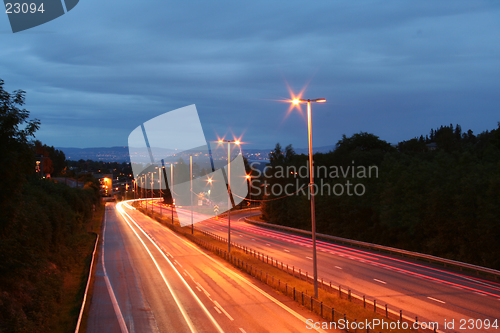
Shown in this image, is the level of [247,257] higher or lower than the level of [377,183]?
lower

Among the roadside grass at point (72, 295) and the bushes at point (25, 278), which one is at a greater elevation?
the bushes at point (25, 278)

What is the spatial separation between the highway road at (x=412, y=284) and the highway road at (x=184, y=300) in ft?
15.6

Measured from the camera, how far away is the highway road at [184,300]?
526 inches

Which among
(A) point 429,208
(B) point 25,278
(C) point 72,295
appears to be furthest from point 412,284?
(B) point 25,278

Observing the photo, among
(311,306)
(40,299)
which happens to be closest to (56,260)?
(40,299)

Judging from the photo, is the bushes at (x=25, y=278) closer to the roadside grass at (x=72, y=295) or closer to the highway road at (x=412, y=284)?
the roadside grass at (x=72, y=295)

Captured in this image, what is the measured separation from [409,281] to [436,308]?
5.46 meters

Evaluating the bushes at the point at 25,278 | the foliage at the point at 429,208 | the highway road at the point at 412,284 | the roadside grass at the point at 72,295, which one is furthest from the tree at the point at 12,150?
the foliage at the point at 429,208

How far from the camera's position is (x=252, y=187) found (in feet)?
312

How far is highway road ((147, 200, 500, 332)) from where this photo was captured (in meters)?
14.5

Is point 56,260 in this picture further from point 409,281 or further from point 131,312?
point 409,281

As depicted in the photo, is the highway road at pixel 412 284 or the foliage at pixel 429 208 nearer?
the highway road at pixel 412 284

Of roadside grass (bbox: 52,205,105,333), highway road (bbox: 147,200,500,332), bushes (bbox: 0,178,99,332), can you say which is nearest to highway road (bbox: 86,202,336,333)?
roadside grass (bbox: 52,205,105,333)

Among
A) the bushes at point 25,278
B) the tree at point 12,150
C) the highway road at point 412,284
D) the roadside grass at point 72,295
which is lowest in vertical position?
the highway road at point 412,284
